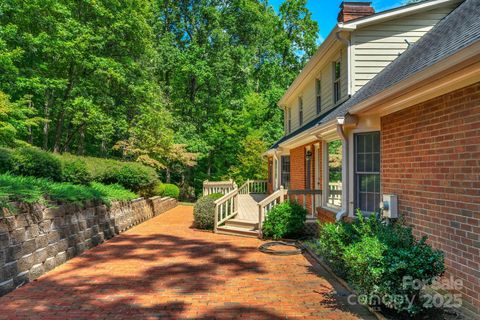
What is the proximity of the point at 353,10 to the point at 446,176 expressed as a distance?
7.55 metres

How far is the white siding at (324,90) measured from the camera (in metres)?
9.05

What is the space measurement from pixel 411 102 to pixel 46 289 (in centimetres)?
658

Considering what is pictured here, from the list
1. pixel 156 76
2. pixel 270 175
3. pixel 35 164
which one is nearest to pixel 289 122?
pixel 270 175

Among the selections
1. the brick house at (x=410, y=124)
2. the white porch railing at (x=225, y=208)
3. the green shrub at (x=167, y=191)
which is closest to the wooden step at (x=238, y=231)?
the white porch railing at (x=225, y=208)

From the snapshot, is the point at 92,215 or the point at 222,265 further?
the point at 92,215

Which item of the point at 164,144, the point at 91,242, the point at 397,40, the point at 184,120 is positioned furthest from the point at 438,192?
the point at 184,120

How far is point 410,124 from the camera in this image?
Answer: 5230 millimetres

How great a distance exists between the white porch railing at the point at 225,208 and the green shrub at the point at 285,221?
6.39 feet

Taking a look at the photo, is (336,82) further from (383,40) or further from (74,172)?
(74,172)

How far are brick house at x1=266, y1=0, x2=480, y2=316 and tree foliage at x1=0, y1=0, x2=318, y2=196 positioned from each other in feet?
38.2

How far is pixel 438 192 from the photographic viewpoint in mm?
4477

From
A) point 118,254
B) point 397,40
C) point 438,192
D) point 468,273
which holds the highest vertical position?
point 397,40

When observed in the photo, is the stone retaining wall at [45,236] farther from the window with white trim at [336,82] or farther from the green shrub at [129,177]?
the window with white trim at [336,82]

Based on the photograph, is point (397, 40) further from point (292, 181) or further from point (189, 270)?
point (189, 270)
